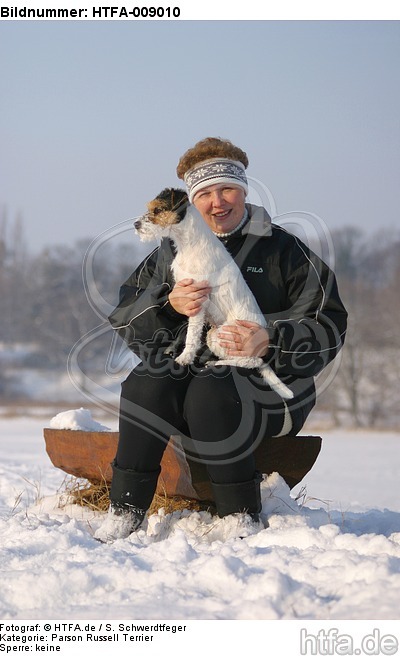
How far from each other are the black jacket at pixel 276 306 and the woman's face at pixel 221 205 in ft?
0.24

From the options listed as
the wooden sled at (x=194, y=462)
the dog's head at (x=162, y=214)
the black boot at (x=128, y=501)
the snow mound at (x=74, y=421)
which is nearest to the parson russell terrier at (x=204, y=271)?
the dog's head at (x=162, y=214)

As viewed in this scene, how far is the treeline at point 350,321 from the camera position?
94.0 feet

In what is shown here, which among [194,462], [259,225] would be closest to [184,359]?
[194,462]

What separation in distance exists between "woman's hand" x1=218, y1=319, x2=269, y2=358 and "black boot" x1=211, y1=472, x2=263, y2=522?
1.83ft

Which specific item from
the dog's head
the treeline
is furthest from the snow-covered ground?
the treeline

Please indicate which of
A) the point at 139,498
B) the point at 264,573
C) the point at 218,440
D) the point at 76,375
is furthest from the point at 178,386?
the point at 76,375

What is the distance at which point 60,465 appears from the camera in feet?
13.6

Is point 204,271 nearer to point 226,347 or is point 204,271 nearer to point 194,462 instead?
point 226,347

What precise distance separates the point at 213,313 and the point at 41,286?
34141mm

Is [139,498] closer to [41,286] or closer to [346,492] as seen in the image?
[346,492]

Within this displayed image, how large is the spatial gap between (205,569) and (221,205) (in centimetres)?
177

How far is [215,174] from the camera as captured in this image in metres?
3.57

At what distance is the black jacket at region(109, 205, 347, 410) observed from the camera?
3.40 m
